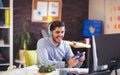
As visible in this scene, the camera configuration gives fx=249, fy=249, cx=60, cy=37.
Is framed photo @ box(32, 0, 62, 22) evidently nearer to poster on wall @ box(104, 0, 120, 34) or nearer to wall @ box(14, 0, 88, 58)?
wall @ box(14, 0, 88, 58)

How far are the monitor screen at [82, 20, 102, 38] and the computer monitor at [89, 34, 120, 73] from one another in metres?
3.11

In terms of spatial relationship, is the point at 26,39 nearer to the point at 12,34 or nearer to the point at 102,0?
the point at 12,34

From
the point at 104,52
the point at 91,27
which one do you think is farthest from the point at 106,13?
the point at 104,52

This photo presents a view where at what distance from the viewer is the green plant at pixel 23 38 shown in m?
4.80

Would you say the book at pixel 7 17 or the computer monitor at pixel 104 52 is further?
the book at pixel 7 17

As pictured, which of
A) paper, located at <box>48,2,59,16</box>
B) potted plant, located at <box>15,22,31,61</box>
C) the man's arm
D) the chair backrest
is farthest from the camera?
paper, located at <box>48,2,59,16</box>

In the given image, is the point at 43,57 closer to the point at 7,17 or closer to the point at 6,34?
the point at 7,17

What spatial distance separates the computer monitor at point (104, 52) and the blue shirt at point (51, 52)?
99 centimetres

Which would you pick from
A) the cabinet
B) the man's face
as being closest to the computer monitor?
the man's face

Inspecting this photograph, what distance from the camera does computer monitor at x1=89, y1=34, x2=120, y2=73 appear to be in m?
1.71

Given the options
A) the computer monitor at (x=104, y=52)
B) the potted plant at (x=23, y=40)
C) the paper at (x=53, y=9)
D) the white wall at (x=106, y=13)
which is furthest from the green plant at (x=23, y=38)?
the computer monitor at (x=104, y=52)

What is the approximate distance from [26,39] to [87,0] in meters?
1.64

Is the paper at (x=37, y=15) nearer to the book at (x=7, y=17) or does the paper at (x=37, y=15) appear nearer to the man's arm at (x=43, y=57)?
the book at (x=7, y=17)

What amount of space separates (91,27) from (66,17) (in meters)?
0.62
